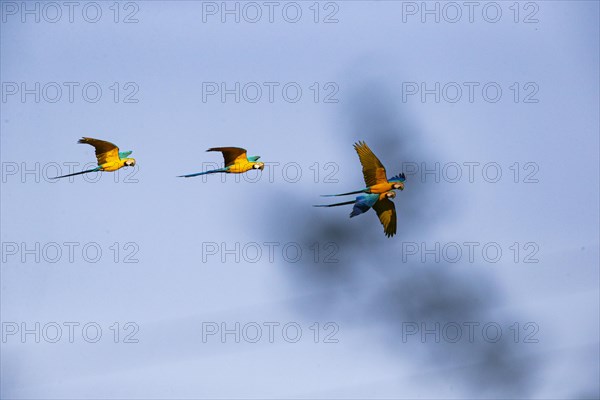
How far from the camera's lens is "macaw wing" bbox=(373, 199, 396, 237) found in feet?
71.3

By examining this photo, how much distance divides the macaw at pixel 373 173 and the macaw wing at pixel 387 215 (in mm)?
1227

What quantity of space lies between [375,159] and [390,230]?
1837 millimetres

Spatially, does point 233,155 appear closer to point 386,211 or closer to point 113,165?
→ point 113,165

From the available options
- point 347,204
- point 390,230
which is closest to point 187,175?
point 347,204

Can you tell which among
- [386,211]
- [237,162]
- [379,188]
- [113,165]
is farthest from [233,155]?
[386,211]

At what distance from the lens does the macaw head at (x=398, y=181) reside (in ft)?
67.1

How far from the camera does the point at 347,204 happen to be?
20.1 m

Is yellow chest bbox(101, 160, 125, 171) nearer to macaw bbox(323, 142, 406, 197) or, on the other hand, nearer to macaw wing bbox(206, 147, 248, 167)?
macaw wing bbox(206, 147, 248, 167)

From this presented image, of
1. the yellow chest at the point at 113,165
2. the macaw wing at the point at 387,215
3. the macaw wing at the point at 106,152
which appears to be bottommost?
the macaw wing at the point at 387,215

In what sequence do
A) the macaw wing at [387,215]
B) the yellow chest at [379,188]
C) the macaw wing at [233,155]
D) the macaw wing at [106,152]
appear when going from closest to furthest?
the macaw wing at [233,155] → the macaw wing at [106,152] → the yellow chest at [379,188] → the macaw wing at [387,215]

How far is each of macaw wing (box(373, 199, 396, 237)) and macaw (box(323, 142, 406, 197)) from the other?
4.03ft

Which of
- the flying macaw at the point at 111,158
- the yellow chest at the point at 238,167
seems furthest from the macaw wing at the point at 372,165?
the flying macaw at the point at 111,158

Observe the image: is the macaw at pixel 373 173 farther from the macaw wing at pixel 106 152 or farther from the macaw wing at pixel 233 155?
the macaw wing at pixel 106 152

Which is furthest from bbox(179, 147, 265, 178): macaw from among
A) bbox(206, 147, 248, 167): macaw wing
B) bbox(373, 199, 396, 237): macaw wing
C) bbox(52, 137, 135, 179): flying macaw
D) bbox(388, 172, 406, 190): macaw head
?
bbox(373, 199, 396, 237): macaw wing
